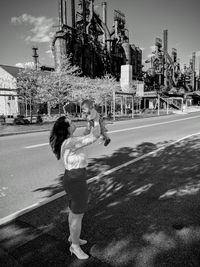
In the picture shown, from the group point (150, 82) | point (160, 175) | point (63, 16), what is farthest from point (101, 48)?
point (160, 175)

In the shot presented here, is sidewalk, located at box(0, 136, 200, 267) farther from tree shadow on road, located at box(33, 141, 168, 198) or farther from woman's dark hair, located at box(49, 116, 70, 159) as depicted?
woman's dark hair, located at box(49, 116, 70, 159)

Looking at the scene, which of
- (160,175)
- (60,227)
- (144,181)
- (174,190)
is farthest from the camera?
(160,175)

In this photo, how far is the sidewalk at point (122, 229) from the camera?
248 centimetres

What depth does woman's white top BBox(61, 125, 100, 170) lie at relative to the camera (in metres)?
2.47

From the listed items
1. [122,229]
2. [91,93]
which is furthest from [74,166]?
[91,93]

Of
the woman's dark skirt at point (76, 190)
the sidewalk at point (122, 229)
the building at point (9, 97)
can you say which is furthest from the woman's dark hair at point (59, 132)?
the building at point (9, 97)

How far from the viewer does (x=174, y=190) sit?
4.44 meters

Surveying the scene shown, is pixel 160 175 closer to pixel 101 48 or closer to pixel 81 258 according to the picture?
pixel 81 258

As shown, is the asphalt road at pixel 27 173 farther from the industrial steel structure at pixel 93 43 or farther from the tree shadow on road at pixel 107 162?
the industrial steel structure at pixel 93 43

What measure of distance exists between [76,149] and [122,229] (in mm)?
1416

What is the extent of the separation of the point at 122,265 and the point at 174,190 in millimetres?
2457

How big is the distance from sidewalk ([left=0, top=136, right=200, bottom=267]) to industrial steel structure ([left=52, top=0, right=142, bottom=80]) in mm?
40641

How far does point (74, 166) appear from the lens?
8.43 feet

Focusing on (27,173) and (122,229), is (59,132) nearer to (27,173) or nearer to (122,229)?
(122,229)
